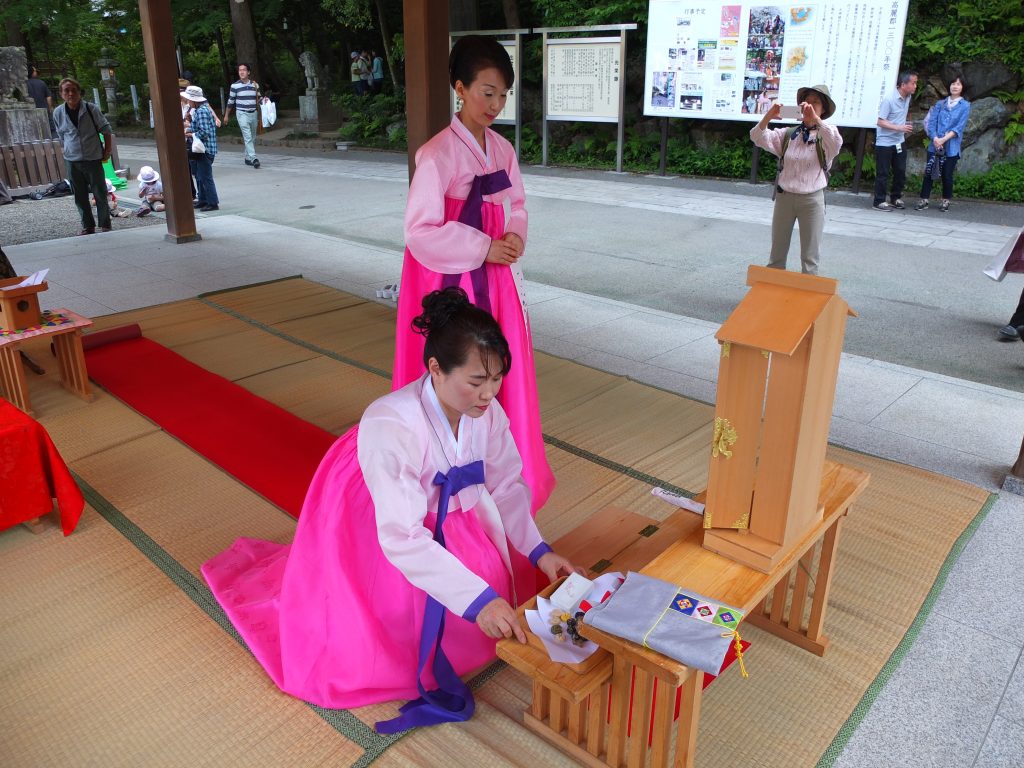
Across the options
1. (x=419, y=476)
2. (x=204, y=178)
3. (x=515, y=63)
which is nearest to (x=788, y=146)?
(x=419, y=476)

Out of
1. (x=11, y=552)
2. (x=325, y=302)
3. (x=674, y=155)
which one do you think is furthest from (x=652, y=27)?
(x=11, y=552)

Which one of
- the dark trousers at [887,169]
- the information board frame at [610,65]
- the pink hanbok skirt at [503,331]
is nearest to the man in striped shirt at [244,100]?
the information board frame at [610,65]

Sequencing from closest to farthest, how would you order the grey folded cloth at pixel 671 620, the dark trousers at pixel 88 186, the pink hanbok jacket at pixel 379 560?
the grey folded cloth at pixel 671 620 < the pink hanbok jacket at pixel 379 560 < the dark trousers at pixel 88 186

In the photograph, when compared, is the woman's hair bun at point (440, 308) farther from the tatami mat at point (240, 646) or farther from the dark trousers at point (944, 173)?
the dark trousers at point (944, 173)

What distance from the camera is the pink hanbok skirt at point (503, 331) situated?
2.32 meters

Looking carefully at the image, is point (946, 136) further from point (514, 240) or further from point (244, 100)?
point (244, 100)

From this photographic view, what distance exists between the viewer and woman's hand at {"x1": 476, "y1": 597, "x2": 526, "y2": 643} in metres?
1.49

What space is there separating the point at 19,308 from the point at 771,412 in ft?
10.5

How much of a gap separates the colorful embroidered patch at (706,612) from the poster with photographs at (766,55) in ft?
23.6

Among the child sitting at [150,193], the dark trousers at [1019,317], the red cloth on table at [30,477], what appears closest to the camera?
the red cloth on table at [30,477]

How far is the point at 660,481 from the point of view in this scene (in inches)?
113

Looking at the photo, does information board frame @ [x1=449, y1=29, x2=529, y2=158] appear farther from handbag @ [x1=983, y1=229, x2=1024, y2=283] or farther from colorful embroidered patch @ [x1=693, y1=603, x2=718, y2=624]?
colorful embroidered patch @ [x1=693, y1=603, x2=718, y2=624]

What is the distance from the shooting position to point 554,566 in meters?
1.72

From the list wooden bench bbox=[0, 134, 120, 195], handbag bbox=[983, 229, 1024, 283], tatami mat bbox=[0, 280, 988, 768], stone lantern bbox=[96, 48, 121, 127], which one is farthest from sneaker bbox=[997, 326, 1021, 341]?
stone lantern bbox=[96, 48, 121, 127]
